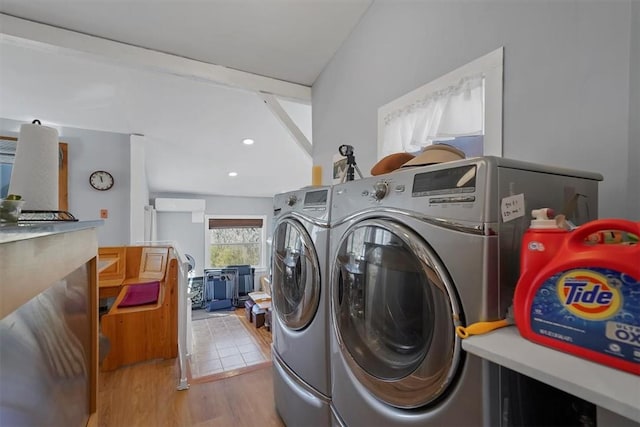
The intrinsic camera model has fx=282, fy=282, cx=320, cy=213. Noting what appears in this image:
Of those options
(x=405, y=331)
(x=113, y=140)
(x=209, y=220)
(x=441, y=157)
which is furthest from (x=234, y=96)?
(x=209, y=220)

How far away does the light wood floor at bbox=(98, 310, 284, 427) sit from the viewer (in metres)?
1.57

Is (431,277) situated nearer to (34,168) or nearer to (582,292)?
(582,292)

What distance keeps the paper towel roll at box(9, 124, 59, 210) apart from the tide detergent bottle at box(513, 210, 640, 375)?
155 cm

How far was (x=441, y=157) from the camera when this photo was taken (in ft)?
2.83

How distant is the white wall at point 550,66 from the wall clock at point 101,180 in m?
3.67

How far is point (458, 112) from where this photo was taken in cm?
117

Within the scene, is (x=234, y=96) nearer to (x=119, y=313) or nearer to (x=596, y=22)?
(x=119, y=313)

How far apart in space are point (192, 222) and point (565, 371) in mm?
7331

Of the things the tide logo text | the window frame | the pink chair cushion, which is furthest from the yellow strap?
the window frame

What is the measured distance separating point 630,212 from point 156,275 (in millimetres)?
3780

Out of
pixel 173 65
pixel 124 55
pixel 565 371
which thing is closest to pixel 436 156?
pixel 565 371

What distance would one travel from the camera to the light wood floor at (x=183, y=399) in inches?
61.7

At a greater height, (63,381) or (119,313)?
(63,381)

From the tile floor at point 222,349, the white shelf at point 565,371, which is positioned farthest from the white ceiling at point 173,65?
the tile floor at point 222,349
